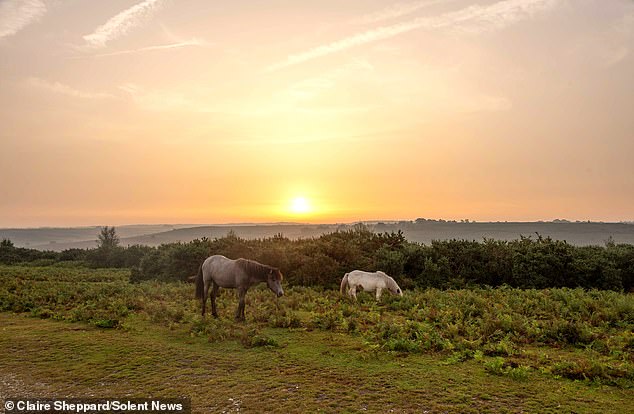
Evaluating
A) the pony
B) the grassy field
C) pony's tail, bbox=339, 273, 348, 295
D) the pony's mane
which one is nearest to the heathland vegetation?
the grassy field

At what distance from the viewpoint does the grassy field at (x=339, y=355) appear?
23.1 feet

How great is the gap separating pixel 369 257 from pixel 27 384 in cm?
1947

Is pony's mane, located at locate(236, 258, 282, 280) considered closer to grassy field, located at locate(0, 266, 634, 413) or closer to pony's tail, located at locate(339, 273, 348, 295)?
grassy field, located at locate(0, 266, 634, 413)

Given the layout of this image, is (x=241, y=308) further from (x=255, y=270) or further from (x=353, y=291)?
(x=353, y=291)

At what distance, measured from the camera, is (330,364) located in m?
8.88

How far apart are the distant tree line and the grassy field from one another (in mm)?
6905

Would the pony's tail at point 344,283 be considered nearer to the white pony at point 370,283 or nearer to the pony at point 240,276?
the white pony at point 370,283

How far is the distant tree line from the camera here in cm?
2247

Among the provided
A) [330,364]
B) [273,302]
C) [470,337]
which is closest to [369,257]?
[273,302]

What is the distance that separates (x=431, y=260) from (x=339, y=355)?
15173 mm

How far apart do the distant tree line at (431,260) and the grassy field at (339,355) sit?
6.91 m

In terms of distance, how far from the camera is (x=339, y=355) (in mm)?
9508

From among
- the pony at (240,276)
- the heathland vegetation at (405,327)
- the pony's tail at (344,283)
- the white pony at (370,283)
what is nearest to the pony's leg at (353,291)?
the white pony at (370,283)

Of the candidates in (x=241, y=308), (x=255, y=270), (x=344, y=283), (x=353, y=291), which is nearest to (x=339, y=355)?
(x=241, y=308)
